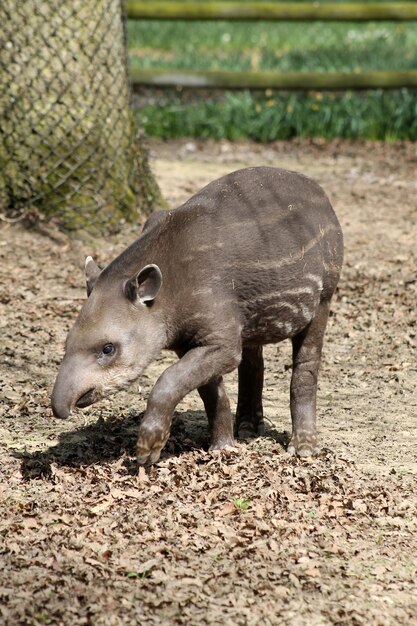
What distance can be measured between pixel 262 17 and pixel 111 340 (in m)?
8.71

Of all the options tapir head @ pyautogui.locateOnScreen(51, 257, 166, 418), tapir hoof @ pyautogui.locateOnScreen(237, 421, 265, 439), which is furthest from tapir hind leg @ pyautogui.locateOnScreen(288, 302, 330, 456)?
tapir head @ pyautogui.locateOnScreen(51, 257, 166, 418)

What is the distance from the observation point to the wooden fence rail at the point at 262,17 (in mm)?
12094

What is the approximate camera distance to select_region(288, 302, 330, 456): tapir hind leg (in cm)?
541

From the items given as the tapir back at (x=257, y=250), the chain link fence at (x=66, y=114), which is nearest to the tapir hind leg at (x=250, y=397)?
the tapir back at (x=257, y=250)

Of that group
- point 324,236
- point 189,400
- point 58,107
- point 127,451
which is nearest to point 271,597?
point 127,451

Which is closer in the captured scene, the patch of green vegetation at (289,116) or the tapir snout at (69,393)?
the tapir snout at (69,393)

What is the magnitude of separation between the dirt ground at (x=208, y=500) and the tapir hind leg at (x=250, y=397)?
137 millimetres

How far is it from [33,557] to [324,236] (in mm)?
2128

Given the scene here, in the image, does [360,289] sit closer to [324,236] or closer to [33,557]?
[324,236]

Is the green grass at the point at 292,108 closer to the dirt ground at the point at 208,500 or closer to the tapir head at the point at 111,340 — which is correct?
the dirt ground at the point at 208,500

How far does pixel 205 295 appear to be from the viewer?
4.80m

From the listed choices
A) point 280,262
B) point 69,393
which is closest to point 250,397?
point 280,262

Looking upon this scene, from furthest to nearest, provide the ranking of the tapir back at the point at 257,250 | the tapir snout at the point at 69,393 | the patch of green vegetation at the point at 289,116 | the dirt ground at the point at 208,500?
the patch of green vegetation at the point at 289,116 → the tapir back at the point at 257,250 → the tapir snout at the point at 69,393 → the dirt ground at the point at 208,500

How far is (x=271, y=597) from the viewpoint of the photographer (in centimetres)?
406
